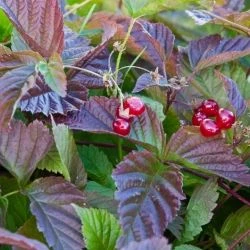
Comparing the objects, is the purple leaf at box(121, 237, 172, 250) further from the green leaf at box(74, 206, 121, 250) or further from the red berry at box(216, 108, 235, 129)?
the red berry at box(216, 108, 235, 129)

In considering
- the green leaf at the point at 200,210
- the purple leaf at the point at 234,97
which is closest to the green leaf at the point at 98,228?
the green leaf at the point at 200,210

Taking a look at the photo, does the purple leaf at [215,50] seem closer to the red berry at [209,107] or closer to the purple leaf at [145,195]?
the red berry at [209,107]

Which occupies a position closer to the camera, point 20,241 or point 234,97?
point 20,241

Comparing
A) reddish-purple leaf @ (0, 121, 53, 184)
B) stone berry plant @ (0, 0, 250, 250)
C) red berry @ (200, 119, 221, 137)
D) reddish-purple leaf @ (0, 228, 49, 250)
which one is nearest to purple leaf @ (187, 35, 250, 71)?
stone berry plant @ (0, 0, 250, 250)

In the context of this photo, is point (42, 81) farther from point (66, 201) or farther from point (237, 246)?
point (237, 246)

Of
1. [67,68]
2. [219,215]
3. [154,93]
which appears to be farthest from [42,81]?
[219,215]

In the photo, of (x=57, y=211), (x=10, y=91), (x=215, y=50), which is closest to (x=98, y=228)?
(x=57, y=211)

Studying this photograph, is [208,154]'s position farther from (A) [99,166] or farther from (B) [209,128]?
(A) [99,166]
